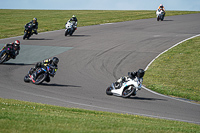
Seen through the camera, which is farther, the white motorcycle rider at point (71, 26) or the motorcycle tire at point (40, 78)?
the white motorcycle rider at point (71, 26)

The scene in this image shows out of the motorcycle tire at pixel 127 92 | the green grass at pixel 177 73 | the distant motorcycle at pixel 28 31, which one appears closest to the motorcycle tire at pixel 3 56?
the green grass at pixel 177 73

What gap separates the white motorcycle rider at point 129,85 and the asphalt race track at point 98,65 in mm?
309

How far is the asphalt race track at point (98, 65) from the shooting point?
49.0 ft

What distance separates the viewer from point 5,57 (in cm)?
2341

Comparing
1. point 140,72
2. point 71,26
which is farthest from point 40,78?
point 71,26

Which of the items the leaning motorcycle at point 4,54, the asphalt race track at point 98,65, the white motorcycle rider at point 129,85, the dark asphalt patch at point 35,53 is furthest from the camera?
the dark asphalt patch at point 35,53

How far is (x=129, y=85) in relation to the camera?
16.3 m

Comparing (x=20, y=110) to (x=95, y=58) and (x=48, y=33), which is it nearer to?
(x=95, y=58)

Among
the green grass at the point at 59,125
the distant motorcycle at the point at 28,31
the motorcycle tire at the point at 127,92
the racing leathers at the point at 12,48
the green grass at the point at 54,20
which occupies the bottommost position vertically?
the green grass at the point at 59,125

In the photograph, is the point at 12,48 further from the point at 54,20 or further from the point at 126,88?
the point at 54,20

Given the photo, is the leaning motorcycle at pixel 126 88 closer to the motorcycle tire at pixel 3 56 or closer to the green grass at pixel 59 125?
the green grass at pixel 59 125

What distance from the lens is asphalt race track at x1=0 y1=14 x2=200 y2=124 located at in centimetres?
1494

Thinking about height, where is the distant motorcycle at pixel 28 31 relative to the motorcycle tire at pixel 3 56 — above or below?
above

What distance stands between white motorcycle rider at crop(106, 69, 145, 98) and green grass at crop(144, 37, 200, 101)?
2849 millimetres
